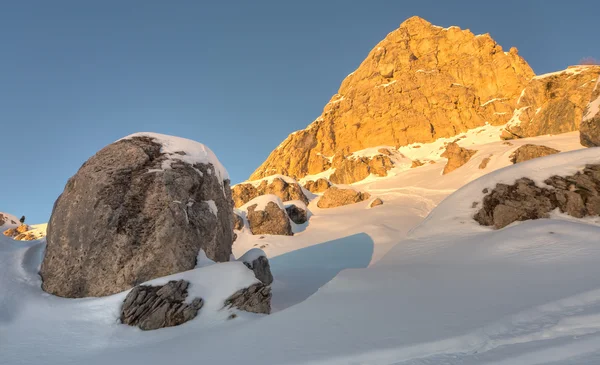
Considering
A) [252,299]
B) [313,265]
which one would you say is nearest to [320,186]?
[313,265]

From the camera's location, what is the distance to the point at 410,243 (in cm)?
988

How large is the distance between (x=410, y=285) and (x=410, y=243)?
4.05 meters

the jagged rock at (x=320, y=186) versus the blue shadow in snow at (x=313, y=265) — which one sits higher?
the jagged rock at (x=320, y=186)

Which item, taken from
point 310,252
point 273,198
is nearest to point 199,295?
point 310,252

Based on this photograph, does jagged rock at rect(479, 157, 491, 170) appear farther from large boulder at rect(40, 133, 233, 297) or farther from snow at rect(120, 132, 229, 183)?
large boulder at rect(40, 133, 233, 297)

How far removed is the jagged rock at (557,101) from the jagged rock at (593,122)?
1557 cm

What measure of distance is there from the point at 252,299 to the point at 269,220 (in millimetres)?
15457

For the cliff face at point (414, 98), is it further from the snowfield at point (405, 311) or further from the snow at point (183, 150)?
the snowfield at point (405, 311)

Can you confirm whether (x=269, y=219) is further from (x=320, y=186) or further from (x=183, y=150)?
(x=320, y=186)

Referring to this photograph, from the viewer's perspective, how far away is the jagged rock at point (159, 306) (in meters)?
6.71

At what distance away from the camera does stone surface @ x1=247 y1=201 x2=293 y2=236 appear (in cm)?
2242

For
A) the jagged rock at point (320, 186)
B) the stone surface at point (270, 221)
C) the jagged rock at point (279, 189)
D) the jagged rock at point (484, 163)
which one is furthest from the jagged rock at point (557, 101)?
the stone surface at point (270, 221)

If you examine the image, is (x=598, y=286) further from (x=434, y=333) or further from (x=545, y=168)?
(x=545, y=168)

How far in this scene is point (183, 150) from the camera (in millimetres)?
9789
